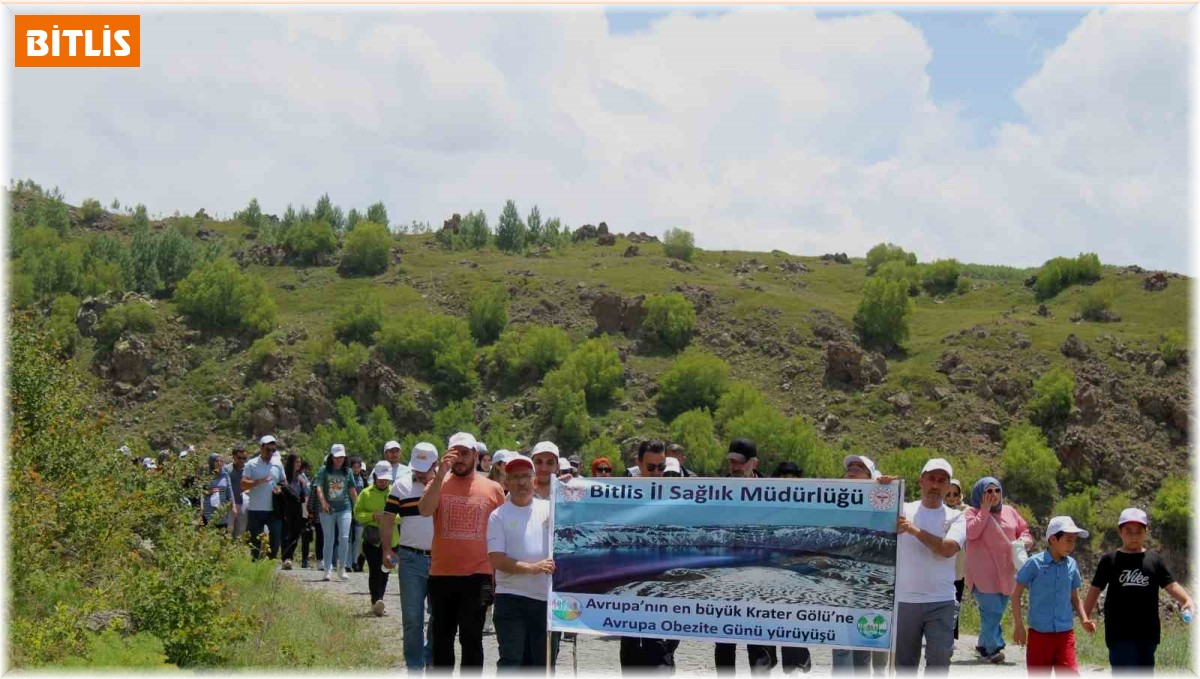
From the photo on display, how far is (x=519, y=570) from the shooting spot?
8859 millimetres

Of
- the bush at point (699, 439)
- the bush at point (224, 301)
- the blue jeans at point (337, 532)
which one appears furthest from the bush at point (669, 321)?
the blue jeans at point (337, 532)

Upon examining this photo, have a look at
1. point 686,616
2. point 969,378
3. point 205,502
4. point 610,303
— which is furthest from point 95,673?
point 610,303

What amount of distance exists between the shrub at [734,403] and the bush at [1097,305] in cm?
2892

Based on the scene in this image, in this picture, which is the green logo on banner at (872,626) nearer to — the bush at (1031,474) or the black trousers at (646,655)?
the black trousers at (646,655)

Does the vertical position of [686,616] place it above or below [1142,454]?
above

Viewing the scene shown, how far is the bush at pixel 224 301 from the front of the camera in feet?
296

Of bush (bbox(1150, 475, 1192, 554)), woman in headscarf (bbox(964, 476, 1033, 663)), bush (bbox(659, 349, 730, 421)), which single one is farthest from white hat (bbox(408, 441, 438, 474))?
bush (bbox(659, 349, 730, 421))

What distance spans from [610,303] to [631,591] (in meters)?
85.8

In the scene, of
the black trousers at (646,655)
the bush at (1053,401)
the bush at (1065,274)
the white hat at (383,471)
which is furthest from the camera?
the bush at (1065,274)

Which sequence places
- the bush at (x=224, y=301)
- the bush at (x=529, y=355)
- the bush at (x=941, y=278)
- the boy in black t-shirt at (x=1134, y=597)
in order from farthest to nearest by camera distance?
the bush at (x=941, y=278)
the bush at (x=224, y=301)
the bush at (x=529, y=355)
the boy in black t-shirt at (x=1134, y=597)

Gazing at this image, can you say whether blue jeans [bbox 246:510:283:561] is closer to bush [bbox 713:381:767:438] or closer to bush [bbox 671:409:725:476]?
bush [bbox 671:409:725:476]

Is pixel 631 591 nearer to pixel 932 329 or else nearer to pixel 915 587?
pixel 915 587

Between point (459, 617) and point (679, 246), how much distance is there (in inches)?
4548

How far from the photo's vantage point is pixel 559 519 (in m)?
9.20
